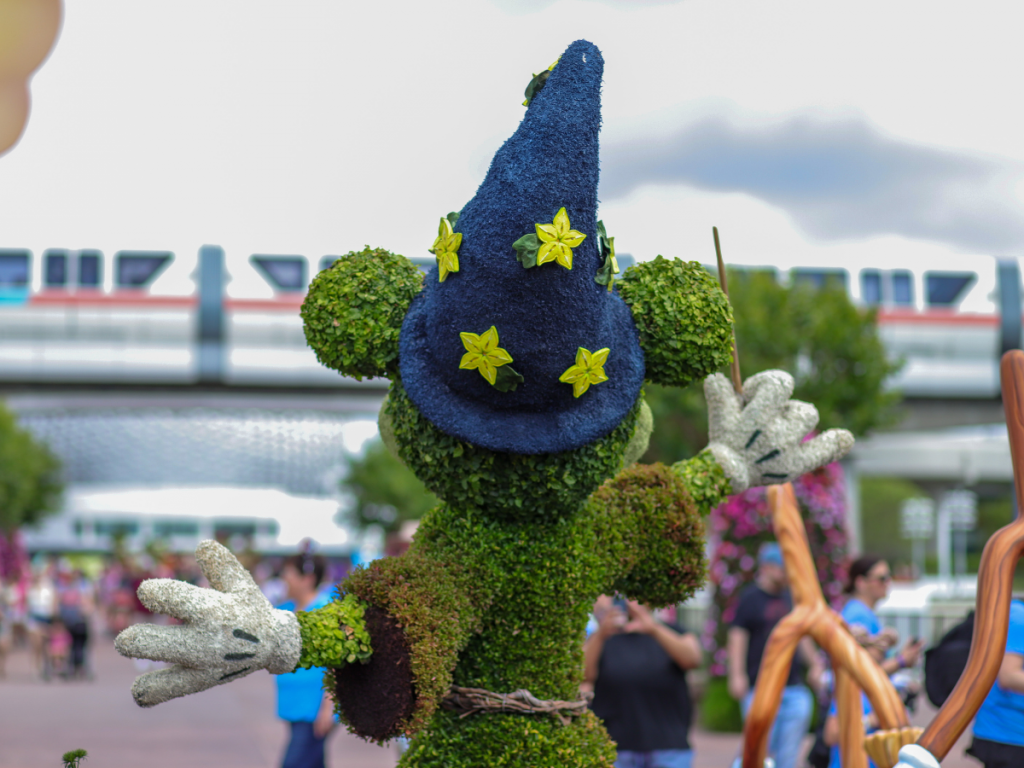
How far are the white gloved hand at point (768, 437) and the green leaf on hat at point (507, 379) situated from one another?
960mm

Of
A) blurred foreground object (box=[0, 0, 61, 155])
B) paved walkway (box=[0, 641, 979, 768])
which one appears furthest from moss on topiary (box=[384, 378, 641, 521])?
paved walkway (box=[0, 641, 979, 768])

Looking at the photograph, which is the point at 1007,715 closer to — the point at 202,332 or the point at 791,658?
the point at 791,658

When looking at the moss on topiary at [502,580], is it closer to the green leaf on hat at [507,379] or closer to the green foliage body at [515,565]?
the green foliage body at [515,565]

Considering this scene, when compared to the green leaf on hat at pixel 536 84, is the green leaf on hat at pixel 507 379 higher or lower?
lower

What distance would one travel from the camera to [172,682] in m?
2.48

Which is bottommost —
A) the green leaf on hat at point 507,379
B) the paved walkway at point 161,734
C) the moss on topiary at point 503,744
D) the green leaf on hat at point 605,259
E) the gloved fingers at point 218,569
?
the paved walkway at point 161,734

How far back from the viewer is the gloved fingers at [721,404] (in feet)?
A: 11.6

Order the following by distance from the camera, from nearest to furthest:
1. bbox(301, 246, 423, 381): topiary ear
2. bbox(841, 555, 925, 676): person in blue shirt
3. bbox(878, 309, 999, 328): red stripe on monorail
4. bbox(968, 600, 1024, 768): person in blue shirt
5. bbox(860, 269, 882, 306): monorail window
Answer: bbox(301, 246, 423, 381): topiary ear
bbox(968, 600, 1024, 768): person in blue shirt
bbox(841, 555, 925, 676): person in blue shirt
bbox(878, 309, 999, 328): red stripe on monorail
bbox(860, 269, 882, 306): monorail window

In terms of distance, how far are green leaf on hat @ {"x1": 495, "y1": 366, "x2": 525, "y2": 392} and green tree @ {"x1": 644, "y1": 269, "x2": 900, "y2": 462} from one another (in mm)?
10395

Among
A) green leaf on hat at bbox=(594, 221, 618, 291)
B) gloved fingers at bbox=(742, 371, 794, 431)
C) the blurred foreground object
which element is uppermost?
the blurred foreground object

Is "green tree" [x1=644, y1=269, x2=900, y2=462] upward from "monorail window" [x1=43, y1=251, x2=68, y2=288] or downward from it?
downward

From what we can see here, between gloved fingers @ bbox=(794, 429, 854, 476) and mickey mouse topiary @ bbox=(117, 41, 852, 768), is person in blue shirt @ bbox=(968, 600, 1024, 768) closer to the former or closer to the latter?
gloved fingers @ bbox=(794, 429, 854, 476)

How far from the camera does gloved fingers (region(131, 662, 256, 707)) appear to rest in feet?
8.11

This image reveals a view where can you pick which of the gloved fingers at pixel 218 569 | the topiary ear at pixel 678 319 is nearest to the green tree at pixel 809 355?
the topiary ear at pixel 678 319
